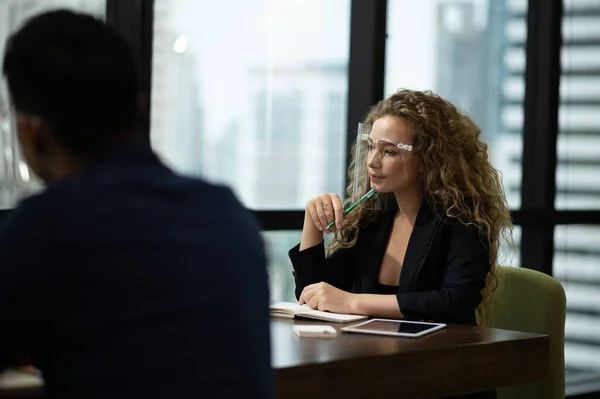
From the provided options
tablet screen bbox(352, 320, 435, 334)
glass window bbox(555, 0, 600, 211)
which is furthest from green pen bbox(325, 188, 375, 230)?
glass window bbox(555, 0, 600, 211)

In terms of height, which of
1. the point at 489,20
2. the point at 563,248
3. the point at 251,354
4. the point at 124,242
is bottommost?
the point at 563,248

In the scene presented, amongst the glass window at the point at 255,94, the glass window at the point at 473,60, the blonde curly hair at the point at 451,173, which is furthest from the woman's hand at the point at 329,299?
the glass window at the point at 473,60

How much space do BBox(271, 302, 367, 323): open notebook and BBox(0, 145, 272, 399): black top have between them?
1123 millimetres

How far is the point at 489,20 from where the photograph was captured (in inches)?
165

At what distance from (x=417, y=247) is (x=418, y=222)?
0.08 m

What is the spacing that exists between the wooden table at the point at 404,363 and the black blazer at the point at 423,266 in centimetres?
12

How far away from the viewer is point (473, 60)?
13.6ft

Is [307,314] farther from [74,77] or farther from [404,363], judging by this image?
[74,77]

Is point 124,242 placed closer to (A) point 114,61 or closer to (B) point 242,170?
(A) point 114,61

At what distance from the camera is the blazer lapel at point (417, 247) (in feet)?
8.24

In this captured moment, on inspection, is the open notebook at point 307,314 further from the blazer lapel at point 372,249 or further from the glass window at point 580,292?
the glass window at point 580,292

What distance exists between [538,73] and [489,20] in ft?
1.10

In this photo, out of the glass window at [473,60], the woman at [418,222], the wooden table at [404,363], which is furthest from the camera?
the glass window at [473,60]

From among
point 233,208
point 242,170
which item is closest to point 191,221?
point 233,208
